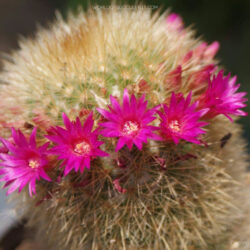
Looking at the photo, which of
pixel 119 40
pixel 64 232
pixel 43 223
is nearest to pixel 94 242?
pixel 64 232

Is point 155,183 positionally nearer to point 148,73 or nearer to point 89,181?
point 89,181

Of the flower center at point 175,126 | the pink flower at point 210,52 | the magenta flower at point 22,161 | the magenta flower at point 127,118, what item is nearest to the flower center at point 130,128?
the magenta flower at point 127,118

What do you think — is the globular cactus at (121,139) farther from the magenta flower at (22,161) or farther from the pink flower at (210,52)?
the pink flower at (210,52)

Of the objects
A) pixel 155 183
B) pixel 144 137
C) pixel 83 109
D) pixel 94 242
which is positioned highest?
pixel 83 109

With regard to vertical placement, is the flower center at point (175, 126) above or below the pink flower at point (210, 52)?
below

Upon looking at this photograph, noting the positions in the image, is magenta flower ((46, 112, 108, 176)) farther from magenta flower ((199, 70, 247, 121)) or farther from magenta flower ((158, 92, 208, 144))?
magenta flower ((199, 70, 247, 121))
